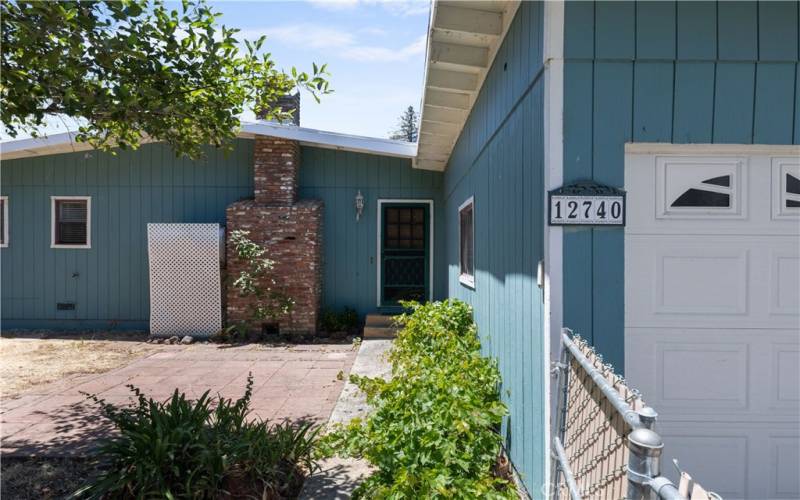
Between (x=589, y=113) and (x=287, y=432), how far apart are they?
2.98 metres

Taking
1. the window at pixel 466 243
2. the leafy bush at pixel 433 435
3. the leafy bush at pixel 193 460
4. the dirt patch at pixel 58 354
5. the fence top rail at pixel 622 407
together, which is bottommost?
the dirt patch at pixel 58 354

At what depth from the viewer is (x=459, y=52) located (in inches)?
176

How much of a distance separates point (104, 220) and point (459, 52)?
8.65 m

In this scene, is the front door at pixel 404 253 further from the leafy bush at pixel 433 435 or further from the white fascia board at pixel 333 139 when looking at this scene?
the leafy bush at pixel 433 435

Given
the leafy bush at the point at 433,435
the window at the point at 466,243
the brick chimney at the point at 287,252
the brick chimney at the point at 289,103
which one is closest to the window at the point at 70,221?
the brick chimney at the point at 287,252

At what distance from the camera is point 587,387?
76.9 inches

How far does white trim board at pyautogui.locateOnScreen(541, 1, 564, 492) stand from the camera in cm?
254

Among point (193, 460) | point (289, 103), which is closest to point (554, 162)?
point (193, 460)

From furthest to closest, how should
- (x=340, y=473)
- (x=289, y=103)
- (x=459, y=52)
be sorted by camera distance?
(x=289, y=103) → (x=459, y=52) → (x=340, y=473)

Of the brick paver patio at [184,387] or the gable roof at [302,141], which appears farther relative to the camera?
the gable roof at [302,141]

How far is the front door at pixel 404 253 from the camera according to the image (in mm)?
10133

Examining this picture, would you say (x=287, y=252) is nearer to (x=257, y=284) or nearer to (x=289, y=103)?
(x=257, y=284)

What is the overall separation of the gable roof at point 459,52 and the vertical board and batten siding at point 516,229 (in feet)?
0.65

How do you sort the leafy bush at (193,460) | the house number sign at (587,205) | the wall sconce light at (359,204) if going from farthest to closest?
the wall sconce light at (359,204) → the leafy bush at (193,460) → the house number sign at (587,205)
